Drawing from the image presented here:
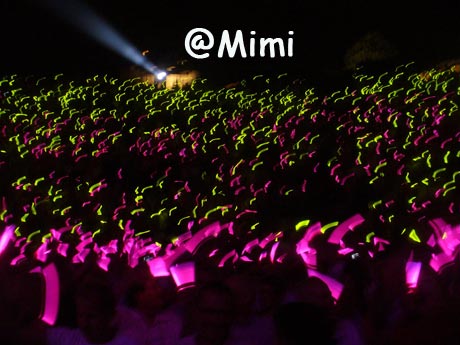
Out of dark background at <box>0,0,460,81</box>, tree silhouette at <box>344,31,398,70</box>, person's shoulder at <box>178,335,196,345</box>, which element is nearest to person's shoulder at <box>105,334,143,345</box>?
person's shoulder at <box>178,335,196,345</box>

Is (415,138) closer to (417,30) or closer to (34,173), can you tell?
(34,173)

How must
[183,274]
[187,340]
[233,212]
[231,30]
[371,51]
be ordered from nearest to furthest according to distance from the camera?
[187,340] → [183,274] → [233,212] → [371,51] → [231,30]

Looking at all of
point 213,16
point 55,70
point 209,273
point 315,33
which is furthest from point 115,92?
point 209,273

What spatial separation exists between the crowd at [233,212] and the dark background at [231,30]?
192 centimetres

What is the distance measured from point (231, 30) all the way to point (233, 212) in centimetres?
1244

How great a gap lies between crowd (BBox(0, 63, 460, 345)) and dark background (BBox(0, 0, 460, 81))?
192cm

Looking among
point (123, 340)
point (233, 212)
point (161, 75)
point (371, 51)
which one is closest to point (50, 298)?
point (123, 340)

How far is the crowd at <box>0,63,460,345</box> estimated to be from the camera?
2895 millimetres

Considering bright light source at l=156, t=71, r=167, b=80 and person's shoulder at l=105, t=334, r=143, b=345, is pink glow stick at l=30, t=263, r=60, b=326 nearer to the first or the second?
person's shoulder at l=105, t=334, r=143, b=345

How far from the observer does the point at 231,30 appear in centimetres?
1759

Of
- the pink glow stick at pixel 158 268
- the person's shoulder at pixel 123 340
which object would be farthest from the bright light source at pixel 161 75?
the person's shoulder at pixel 123 340

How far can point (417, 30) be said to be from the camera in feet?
55.8

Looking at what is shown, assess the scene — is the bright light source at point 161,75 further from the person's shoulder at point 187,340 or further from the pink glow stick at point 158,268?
the person's shoulder at point 187,340

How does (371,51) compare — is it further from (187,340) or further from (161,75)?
(187,340)
